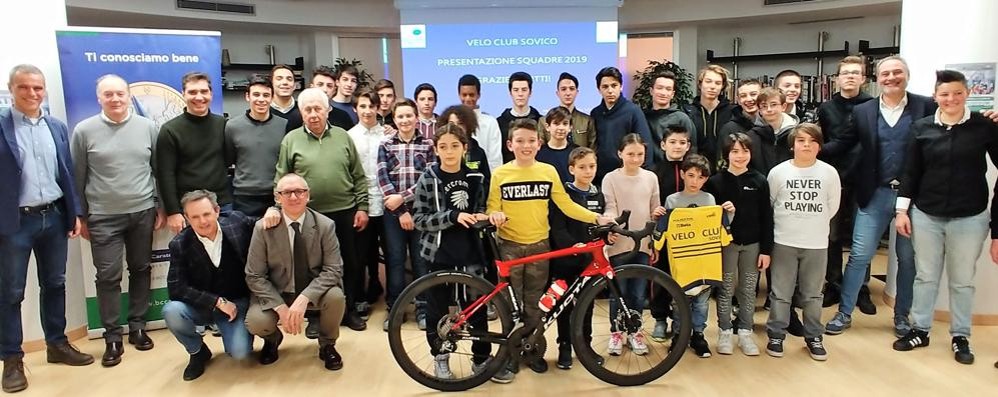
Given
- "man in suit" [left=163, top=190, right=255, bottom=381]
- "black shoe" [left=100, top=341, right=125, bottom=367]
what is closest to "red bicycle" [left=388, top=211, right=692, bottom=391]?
"man in suit" [left=163, top=190, right=255, bottom=381]

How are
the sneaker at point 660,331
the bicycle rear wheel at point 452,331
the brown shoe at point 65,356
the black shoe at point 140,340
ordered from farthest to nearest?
1. the black shoe at point 140,340
2. the sneaker at point 660,331
3. the brown shoe at point 65,356
4. the bicycle rear wheel at point 452,331

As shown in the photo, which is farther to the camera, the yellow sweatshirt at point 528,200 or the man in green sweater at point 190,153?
the man in green sweater at point 190,153

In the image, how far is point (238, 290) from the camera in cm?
306

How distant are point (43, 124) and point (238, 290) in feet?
4.13

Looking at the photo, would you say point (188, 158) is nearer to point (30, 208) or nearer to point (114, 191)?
point (114, 191)

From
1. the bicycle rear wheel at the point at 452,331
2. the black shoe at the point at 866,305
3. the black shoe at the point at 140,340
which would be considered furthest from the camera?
the black shoe at the point at 866,305

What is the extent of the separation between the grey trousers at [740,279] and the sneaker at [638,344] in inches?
16.9

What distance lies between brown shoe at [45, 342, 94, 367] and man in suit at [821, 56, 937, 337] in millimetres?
4028

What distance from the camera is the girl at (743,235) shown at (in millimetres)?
3029

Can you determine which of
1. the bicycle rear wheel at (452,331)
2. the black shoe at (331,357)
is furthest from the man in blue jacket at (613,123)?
the black shoe at (331,357)

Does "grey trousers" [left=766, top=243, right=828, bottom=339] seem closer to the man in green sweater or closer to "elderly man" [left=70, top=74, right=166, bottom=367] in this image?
the man in green sweater

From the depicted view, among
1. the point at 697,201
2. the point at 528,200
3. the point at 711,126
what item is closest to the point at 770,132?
the point at 711,126

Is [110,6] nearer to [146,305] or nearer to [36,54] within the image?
[36,54]

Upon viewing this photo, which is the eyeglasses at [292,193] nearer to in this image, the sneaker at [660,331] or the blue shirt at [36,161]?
the blue shirt at [36,161]
